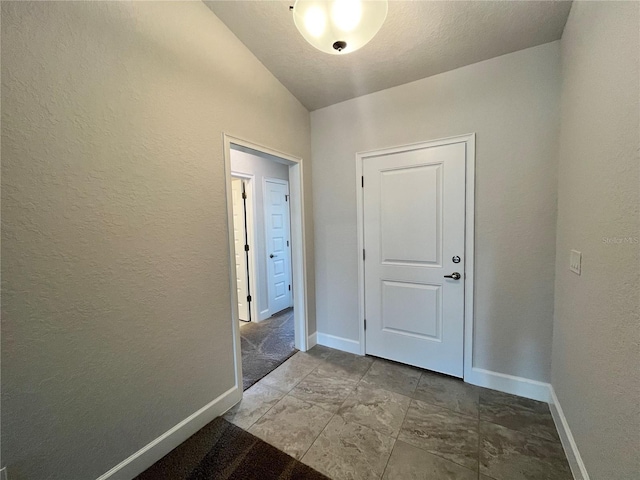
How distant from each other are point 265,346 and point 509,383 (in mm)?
2218

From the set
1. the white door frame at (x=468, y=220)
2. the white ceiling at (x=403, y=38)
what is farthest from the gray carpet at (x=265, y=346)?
the white ceiling at (x=403, y=38)

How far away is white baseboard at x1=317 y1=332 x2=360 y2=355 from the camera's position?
8.51 feet

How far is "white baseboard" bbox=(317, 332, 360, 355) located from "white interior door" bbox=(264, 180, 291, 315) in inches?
47.3

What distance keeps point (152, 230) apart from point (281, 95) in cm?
165

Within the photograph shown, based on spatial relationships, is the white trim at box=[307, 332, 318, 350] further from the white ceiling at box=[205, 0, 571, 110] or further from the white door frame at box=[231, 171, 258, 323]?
the white ceiling at box=[205, 0, 571, 110]

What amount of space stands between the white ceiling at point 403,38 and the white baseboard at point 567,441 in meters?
2.36

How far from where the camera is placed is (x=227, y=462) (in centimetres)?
144

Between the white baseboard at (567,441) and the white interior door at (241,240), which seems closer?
the white baseboard at (567,441)

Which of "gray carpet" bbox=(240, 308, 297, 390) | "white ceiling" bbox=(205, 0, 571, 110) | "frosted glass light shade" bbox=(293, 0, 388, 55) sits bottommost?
"gray carpet" bbox=(240, 308, 297, 390)

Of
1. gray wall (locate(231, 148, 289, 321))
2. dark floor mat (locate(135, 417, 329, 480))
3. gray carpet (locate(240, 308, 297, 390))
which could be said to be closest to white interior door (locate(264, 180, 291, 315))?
gray wall (locate(231, 148, 289, 321))

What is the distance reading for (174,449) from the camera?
60.6 inches

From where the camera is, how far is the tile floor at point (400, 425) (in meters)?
1.38

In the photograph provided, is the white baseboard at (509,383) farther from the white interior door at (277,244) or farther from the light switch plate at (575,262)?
the white interior door at (277,244)

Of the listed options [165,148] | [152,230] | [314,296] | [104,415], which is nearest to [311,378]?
[314,296]
